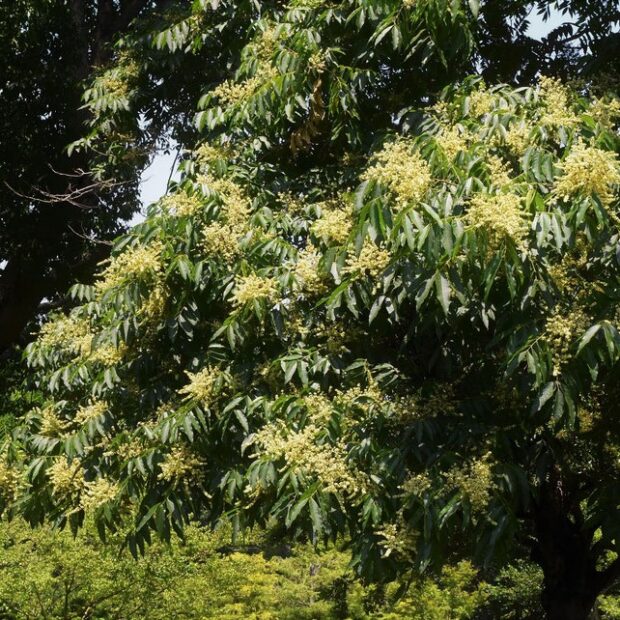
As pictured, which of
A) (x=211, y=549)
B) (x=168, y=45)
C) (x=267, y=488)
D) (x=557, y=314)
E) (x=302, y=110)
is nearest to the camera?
(x=557, y=314)

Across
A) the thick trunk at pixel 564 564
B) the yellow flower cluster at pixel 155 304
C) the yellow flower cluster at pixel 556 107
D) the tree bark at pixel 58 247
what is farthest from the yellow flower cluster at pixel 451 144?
the tree bark at pixel 58 247

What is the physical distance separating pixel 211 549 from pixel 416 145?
5.54 meters

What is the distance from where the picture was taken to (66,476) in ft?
13.0

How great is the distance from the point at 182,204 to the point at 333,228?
826mm

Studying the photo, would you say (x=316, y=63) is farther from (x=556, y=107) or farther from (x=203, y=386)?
(x=203, y=386)

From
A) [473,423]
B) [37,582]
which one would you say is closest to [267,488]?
[473,423]

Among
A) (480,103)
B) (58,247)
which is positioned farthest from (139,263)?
(58,247)

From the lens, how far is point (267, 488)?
337 cm

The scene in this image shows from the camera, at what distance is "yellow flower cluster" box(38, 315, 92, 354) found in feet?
14.9

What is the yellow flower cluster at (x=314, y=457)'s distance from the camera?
3.18m

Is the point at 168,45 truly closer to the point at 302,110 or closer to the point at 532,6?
the point at 302,110

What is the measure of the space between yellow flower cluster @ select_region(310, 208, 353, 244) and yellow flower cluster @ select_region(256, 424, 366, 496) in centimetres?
86

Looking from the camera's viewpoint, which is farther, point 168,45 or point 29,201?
point 29,201

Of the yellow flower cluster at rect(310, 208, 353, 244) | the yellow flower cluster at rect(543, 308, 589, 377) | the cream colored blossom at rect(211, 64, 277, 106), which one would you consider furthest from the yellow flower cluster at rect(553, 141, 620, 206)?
the cream colored blossom at rect(211, 64, 277, 106)
